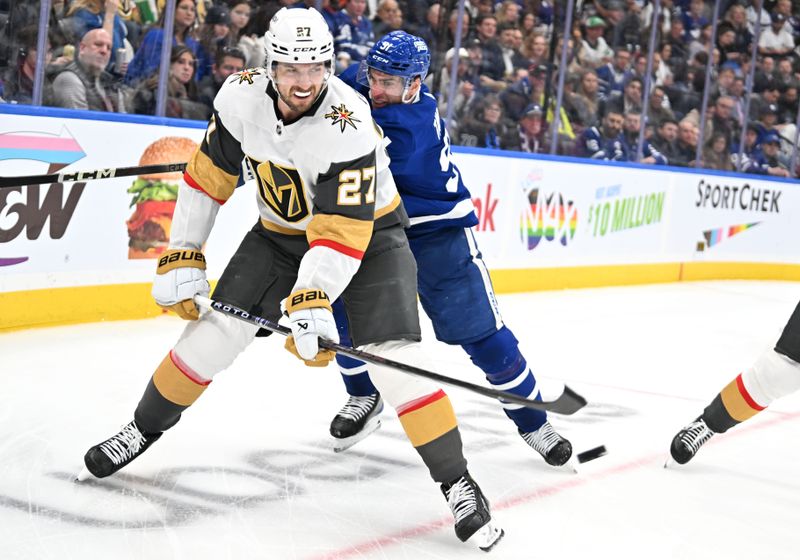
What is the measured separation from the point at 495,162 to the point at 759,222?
3.54m

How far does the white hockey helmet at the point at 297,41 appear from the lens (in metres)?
2.39

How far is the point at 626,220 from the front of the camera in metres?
8.22

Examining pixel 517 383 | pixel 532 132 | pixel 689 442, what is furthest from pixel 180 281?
pixel 532 132

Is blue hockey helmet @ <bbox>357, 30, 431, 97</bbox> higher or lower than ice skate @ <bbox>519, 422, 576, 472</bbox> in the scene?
higher

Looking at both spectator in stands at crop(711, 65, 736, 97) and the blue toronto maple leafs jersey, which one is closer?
the blue toronto maple leafs jersey

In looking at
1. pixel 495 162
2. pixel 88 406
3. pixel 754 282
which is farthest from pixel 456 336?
pixel 754 282

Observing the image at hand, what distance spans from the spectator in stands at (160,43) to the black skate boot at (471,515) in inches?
131

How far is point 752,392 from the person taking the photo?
10.6 ft

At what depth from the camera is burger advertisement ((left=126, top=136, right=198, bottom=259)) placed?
198 inches

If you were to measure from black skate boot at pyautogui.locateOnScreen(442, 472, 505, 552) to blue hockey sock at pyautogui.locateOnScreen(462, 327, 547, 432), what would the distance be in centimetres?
64

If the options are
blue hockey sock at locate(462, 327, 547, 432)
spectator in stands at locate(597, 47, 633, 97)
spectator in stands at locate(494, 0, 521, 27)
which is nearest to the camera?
blue hockey sock at locate(462, 327, 547, 432)

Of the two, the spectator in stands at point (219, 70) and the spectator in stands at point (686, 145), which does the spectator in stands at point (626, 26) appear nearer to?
the spectator in stands at point (686, 145)

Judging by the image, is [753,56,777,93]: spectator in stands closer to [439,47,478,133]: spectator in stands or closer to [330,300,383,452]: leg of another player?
[439,47,478,133]: spectator in stands

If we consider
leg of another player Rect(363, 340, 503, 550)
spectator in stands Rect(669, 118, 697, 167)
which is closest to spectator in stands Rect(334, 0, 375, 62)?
spectator in stands Rect(669, 118, 697, 167)
